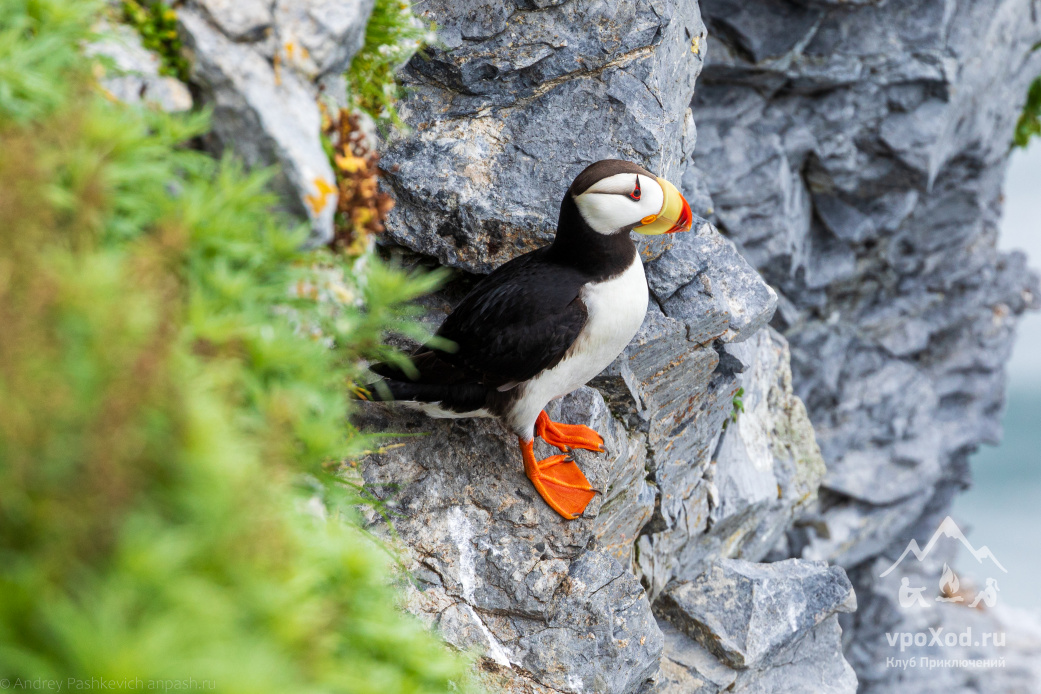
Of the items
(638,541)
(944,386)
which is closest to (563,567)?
(638,541)

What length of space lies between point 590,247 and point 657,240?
51.5 inches

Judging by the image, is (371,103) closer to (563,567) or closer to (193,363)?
(193,363)

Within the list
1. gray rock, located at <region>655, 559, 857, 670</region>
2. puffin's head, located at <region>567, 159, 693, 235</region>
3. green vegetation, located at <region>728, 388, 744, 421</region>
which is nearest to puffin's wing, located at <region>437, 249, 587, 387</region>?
puffin's head, located at <region>567, 159, 693, 235</region>

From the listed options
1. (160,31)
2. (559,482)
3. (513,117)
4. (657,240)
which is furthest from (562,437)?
(160,31)

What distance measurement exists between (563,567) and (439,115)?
112 inches

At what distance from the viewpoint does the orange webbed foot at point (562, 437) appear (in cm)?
460

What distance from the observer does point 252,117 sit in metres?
2.69

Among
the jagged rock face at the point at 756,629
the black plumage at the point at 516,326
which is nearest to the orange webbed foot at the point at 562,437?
the black plumage at the point at 516,326

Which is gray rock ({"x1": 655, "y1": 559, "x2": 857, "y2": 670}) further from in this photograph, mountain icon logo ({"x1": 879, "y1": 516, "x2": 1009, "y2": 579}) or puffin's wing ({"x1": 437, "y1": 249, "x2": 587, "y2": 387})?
mountain icon logo ({"x1": 879, "y1": 516, "x2": 1009, "y2": 579})

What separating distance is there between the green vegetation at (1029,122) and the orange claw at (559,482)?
42.5ft

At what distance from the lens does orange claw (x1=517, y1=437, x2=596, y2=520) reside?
14.3 feet

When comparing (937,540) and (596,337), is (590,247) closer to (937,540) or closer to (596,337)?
(596,337)

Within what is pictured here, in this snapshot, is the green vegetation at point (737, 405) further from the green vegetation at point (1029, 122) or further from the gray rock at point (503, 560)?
the green vegetation at point (1029, 122)

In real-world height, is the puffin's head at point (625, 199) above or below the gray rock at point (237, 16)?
below
